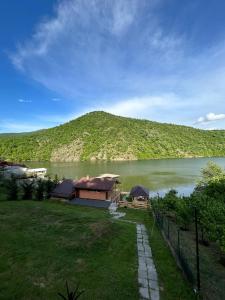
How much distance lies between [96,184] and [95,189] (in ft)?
3.38

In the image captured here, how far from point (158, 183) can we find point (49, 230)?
58473 mm

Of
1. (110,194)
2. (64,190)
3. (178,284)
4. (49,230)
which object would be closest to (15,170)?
(64,190)

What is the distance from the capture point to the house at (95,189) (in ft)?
119

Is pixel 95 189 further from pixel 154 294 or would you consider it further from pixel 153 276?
pixel 154 294

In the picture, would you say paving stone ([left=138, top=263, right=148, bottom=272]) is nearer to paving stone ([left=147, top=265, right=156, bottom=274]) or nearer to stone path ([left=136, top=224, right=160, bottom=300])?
stone path ([left=136, top=224, right=160, bottom=300])

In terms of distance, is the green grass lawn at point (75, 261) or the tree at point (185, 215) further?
the tree at point (185, 215)

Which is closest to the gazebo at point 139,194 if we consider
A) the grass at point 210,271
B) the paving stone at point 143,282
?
the grass at point 210,271

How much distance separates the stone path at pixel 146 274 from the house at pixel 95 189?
20125mm

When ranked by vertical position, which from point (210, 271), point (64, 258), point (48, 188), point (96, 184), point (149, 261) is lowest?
point (210, 271)

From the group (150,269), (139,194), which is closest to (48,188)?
(139,194)

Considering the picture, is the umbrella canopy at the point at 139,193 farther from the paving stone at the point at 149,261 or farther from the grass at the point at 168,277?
the paving stone at the point at 149,261

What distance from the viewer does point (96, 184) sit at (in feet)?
122

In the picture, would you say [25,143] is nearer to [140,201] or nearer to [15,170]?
[15,170]

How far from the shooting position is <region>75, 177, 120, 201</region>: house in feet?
119
